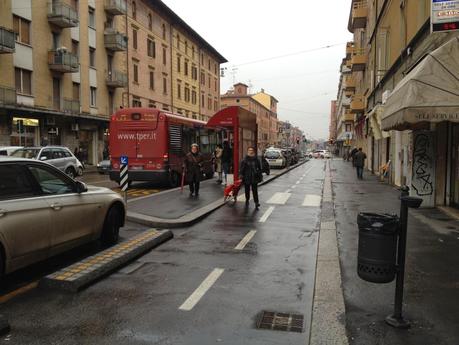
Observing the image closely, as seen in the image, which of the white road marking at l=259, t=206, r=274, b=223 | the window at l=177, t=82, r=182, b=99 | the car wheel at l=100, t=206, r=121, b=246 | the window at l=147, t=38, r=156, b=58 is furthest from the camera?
the window at l=177, t=82, r=182, b=99

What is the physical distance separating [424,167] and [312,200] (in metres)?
3.62

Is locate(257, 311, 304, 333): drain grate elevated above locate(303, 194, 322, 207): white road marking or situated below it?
below

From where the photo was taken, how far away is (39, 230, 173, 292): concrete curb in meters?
5.61

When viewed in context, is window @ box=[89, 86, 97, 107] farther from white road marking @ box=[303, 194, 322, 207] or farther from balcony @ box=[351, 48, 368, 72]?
white road marking @ box=[303, 194, 322, 207]

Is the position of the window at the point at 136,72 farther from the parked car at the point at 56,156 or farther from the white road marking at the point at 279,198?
the white road marking at the point at 279,198

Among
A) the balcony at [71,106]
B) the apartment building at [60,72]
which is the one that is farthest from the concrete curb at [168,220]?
the balcony at [71,106]

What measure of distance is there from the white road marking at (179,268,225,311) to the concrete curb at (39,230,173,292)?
51.5 inches

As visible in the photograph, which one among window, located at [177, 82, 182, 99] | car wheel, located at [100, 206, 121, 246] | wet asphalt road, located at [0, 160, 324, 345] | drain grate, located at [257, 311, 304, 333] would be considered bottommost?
drain grate, located at [257, 311, 304, 333]

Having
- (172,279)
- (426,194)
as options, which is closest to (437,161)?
(426,194)

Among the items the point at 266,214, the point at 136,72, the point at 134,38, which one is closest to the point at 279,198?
the point at 266,214

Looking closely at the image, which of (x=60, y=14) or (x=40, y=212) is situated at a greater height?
(x=60, y=14)

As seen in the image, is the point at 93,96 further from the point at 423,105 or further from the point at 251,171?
the point at 423,105

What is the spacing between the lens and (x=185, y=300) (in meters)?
5.28

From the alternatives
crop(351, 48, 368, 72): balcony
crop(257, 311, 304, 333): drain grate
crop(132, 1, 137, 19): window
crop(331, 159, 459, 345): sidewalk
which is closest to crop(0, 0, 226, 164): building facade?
crop(132, 1, 137, 19): window
